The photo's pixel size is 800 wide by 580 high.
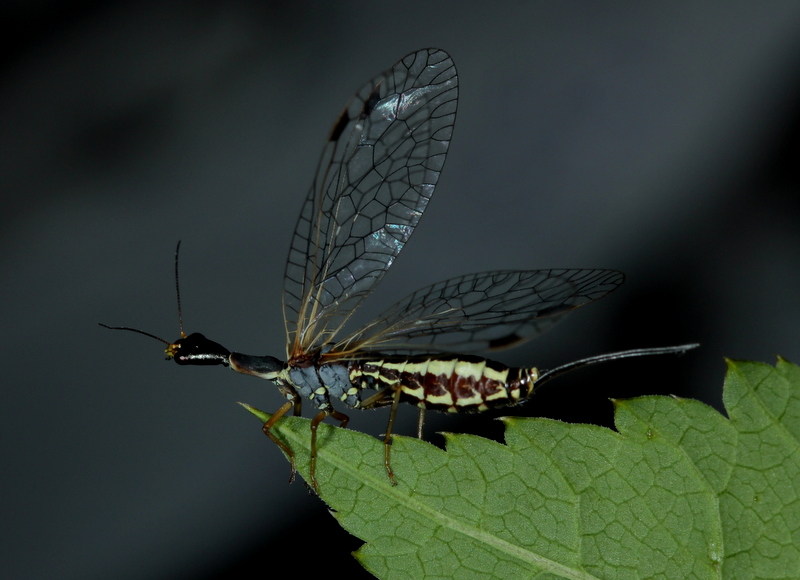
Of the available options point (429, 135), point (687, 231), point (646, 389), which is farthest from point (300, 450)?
point (687, 231)

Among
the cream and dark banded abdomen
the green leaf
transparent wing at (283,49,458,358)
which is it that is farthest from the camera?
transparent wing at (283,49,458,358)

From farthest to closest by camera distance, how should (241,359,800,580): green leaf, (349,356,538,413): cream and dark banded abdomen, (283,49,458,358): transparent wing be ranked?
(283,49,458,358): transparent wing, (349,356,538,413): cream and dark banded abdomen, (241,359,800,580): green leaf

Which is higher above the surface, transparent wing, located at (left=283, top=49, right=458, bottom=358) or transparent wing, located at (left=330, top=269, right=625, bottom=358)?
transparent wing, located at (left=283, top=49, right=458, bottom=358)

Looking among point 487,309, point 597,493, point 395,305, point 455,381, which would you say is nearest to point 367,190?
point 395,305

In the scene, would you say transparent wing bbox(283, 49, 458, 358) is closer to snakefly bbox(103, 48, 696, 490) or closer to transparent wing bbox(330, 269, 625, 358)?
snakefly bbox(103, 48, 696, 490)

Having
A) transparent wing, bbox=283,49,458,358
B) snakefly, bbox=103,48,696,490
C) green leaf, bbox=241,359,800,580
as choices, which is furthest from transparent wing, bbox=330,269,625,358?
green leaf, bbox=241,359,800,580

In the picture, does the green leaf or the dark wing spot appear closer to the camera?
the green leaf

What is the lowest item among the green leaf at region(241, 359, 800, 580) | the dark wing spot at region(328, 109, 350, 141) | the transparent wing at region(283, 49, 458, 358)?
the green leaf at region(241, 359, 800, 580)
